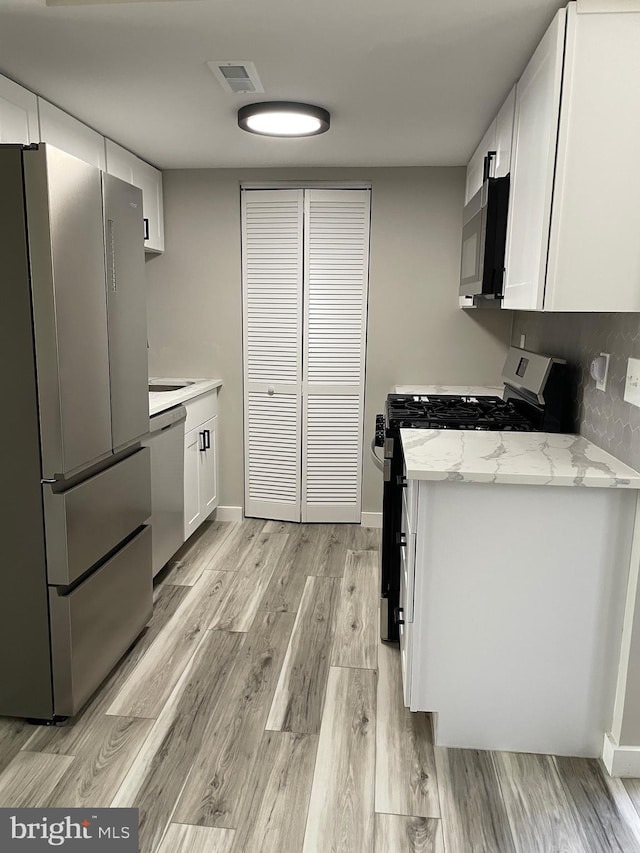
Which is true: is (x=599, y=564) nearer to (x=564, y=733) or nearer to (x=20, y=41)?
(x=564, y=733)

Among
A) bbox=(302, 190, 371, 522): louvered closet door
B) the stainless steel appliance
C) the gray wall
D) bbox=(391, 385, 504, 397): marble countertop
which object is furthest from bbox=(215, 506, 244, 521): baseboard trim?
the stainless steel appliance

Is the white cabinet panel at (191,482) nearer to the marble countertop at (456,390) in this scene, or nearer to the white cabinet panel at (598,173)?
the marble countertop at (456,390)

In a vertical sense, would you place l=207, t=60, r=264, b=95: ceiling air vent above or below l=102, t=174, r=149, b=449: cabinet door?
above

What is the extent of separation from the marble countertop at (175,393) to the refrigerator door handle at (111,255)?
78 centimetres

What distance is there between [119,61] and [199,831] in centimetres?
237

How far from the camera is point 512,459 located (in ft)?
6.82

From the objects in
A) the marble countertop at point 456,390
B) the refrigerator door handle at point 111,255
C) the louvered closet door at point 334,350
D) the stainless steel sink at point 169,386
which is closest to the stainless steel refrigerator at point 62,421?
the refrigerator door handle at point 111,255

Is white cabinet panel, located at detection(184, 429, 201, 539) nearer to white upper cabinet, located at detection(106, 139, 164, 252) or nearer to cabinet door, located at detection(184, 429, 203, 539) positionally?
cabinet door, located at detection(184, 429, 203, 539)

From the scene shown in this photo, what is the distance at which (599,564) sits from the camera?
1.96 metres

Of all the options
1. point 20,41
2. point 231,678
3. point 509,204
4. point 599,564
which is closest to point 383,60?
point 509,204

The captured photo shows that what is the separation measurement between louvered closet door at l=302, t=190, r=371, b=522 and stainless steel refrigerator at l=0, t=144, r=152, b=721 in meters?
1.71

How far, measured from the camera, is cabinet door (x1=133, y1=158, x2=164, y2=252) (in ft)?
12.1

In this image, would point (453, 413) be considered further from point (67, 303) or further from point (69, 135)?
point (69, 135)

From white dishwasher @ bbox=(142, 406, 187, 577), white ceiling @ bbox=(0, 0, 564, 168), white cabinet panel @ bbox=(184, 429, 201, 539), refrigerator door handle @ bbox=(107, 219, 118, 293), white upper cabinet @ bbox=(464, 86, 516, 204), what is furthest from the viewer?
white cabinet panel @ bbox=(184, 429, 201, 539)
